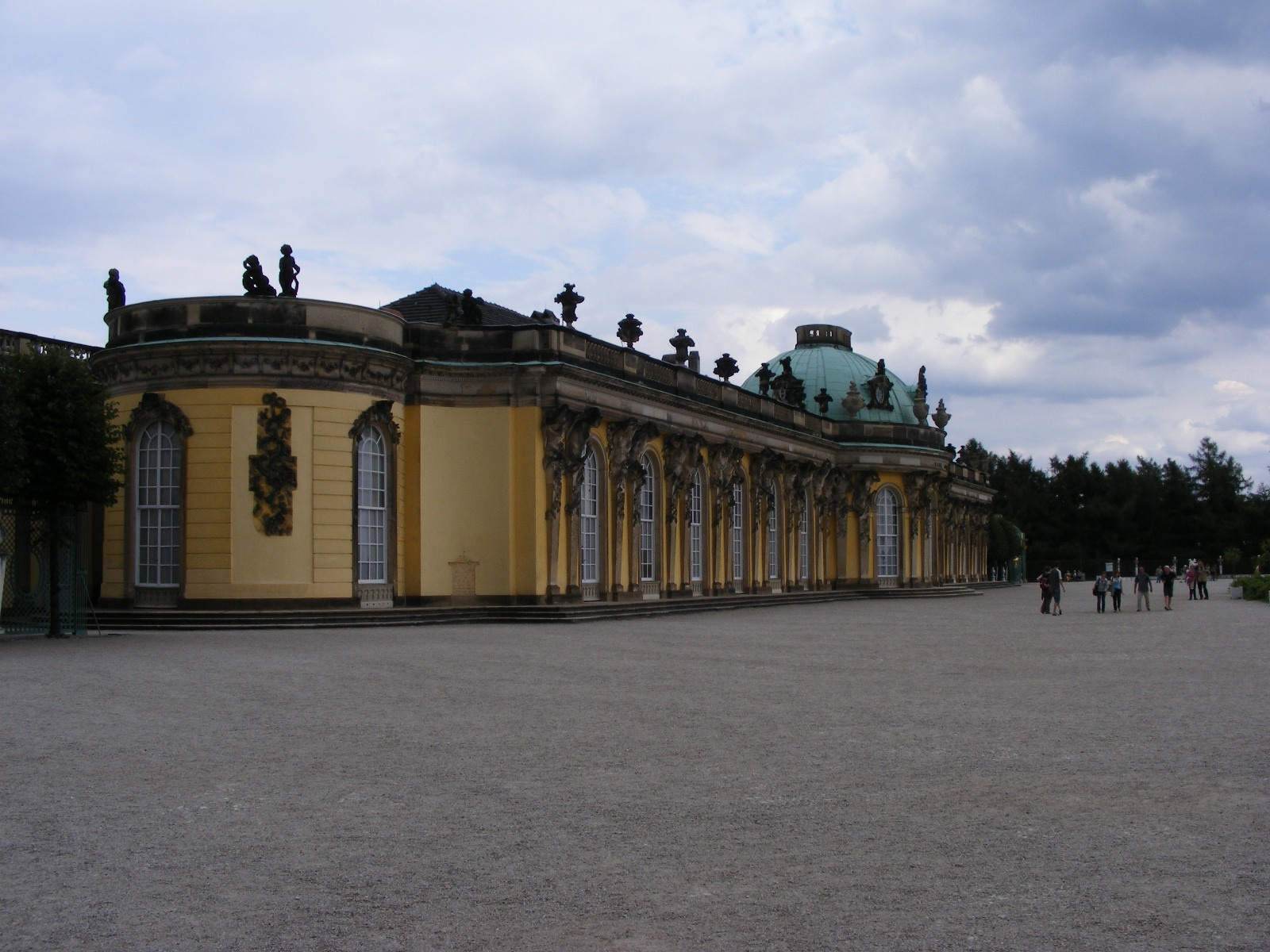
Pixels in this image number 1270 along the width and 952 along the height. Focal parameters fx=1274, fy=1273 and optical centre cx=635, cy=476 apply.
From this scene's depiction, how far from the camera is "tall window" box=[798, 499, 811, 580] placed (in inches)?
2058

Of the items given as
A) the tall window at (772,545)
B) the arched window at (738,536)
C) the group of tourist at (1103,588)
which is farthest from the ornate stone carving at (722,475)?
the group of tourist at (1103,588)

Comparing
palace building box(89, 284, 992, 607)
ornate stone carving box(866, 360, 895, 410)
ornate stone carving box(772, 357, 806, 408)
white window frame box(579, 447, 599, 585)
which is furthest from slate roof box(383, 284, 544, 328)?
ornate stone carving box(866, 360, 895, 410)

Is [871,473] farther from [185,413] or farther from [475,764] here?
[475,764]

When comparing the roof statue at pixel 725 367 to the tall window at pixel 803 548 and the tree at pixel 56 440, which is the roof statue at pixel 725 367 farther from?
the tree at pixel 56 440

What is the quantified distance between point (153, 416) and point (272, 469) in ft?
9.90

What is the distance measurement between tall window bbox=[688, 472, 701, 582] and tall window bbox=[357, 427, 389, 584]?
13389 mm

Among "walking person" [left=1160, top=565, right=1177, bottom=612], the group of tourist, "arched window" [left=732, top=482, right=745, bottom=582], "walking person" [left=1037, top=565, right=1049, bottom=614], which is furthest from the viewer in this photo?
"arched window" [left=732, top=482, right=745, bottom=582]

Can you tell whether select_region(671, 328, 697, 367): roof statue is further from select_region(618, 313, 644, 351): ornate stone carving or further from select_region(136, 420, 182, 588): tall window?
A: select_region(136, 420, 182, 588): tall window

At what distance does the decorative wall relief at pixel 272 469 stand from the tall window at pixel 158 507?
6.21 ft

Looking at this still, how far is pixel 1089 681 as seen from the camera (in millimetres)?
16359

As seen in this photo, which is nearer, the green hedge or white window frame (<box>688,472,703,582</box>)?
white window frame (<box>688,472,703,582</box>)

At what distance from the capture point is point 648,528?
128 feet

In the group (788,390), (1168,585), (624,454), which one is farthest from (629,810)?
(788,390)

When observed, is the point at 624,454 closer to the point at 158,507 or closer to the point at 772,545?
the point at 158,507
